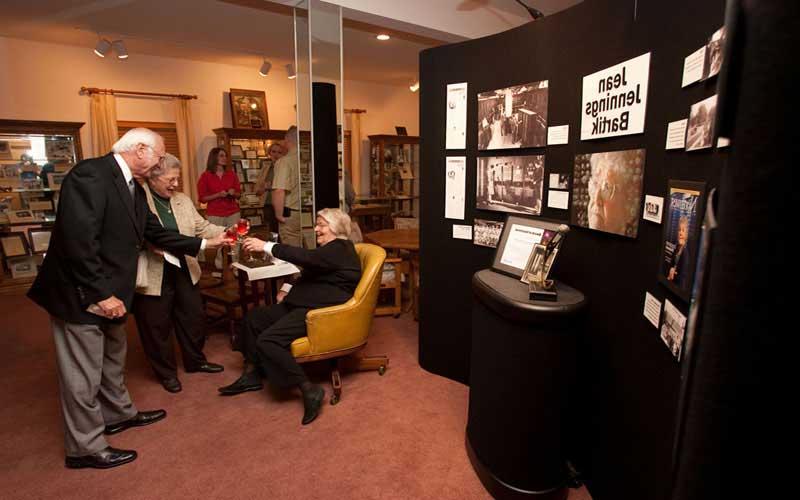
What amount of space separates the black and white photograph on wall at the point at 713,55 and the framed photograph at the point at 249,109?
676 cm

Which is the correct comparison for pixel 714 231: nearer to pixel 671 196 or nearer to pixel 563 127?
pixel 671 196

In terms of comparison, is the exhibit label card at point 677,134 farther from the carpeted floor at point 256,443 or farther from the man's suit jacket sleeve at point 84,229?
the man's suit jacket sleeve at point 84,229

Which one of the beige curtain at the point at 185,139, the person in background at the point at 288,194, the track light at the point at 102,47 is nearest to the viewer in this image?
the person in background at the point at 288,194

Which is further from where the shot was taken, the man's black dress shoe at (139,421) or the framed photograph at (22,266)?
the framed photograph at (22,266)

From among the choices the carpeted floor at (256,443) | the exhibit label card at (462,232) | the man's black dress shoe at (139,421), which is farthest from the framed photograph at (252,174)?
the exhibit label card at (462,232)

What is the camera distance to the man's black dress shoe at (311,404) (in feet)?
8.46

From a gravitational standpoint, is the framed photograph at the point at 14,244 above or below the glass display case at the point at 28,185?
below

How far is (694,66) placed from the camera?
1247 mm

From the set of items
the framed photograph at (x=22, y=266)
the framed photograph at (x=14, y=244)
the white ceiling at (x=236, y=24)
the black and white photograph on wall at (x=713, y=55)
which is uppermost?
the white ceiling at (x=236, y=24)

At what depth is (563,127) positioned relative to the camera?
2.12 metres

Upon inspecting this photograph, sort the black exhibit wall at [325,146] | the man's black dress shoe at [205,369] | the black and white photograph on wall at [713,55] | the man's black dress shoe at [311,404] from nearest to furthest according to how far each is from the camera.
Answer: the black and white photograph on wall at [713,55]
the man's black dress shoe at [311,404]
the man's black dress shoe at [205,369]
the black exhibit wall at [325,146]

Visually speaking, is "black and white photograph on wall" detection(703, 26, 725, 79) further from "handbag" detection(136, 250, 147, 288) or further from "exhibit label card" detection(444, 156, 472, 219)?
"handbag" detection(136, 250, 147, 288)

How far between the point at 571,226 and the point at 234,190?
4.32 metres

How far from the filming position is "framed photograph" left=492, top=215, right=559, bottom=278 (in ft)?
6.64
